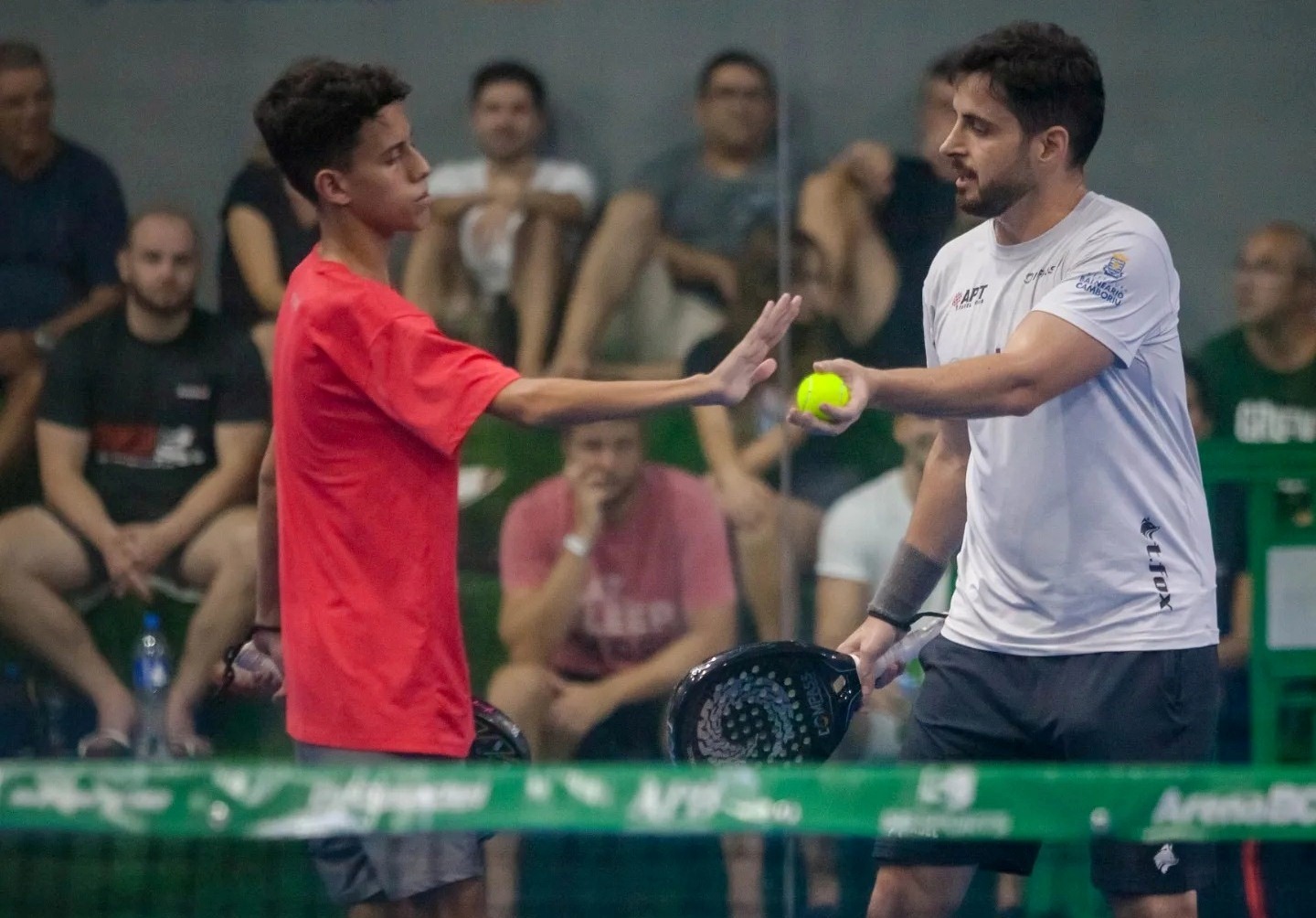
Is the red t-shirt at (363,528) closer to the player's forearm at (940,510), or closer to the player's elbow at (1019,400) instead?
the player's elbow at (1019,400)

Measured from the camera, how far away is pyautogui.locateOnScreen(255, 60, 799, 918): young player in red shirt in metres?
2.85

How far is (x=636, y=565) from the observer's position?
5250 mm

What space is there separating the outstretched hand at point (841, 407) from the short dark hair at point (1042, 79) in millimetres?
707

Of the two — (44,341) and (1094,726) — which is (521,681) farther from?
(1094,726)

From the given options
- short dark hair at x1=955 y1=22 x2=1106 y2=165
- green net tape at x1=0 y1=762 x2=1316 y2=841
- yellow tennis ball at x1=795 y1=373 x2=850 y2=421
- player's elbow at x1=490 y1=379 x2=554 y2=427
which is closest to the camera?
green net tape at x1=0 y1=762 x2=1316 y2=841

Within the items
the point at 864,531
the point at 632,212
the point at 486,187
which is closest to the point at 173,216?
the point at 486,187

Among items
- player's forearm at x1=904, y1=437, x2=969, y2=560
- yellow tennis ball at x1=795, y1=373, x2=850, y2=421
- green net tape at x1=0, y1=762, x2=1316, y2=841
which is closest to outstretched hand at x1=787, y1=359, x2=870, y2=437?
yellow tennis ball at x1=795, y1=373, x2=850, y2=421

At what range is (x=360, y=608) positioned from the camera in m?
2.94

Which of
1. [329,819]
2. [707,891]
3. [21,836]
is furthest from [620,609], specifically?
[329,819]

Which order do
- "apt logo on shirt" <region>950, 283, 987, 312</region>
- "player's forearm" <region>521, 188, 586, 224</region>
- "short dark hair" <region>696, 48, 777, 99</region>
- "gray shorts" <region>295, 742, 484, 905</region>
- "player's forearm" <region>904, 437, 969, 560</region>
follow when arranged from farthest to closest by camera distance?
"player's forearm" <region>521, 188, 586, 224</region>
"short dark hair" <region>696, 48, 777, 99</region>
"player's forearm" <region>904, 437, 969, 560</region>
"apt logo on shirt" <region>950, 283, 987, 312</region>
"gray shorts" <region>295, 742, 484, 905</region>

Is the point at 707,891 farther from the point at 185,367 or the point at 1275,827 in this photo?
the point at 1275,827

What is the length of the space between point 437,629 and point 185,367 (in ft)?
8.43

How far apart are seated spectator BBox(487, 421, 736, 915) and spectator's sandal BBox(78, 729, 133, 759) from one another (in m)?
1.01

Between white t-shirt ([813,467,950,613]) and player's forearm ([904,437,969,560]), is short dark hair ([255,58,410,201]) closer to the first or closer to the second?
player's forearm ([904,437,969,560])
